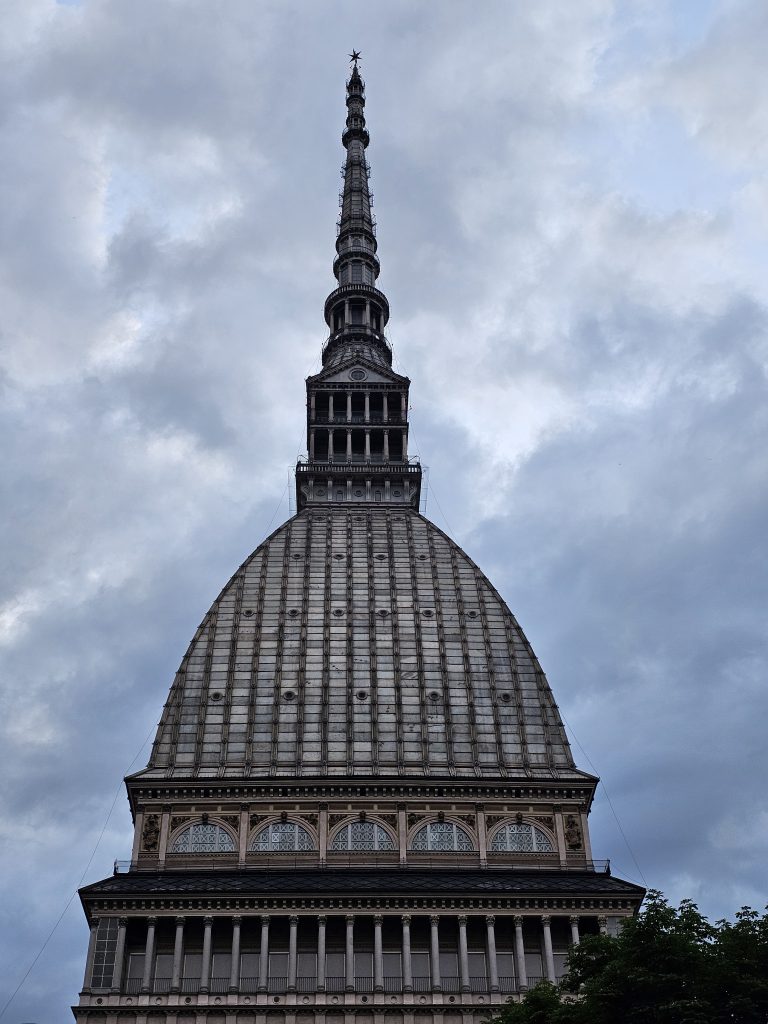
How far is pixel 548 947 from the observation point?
72.5 m

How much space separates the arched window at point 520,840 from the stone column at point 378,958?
971cm

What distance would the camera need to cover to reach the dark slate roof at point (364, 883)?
7244 cm

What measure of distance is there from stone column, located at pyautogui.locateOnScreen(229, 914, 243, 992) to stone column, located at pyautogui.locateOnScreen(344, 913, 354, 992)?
5758 mm

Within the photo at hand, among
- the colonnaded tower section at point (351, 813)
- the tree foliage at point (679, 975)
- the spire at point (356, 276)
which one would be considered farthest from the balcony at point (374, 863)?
the spire at point (356, 276)

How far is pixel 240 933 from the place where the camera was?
236 feet

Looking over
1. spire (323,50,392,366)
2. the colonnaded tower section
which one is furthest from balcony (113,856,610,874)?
spire (323,50,392,366)

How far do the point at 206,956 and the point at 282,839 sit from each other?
9291mm

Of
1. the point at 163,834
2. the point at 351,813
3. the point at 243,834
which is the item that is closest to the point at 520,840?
the point at 351,813

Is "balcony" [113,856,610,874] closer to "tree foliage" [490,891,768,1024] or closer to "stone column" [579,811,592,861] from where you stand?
"stone column" [579,811,592,861]

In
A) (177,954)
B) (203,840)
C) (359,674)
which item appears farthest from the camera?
(359,674)

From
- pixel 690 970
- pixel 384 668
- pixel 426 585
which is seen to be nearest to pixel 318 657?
pixel 384 668

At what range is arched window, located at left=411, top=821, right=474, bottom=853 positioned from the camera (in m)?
78.6

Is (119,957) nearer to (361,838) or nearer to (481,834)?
(361,838)

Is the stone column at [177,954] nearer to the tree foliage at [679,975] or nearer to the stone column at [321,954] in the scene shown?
the stone column at [321,954]
